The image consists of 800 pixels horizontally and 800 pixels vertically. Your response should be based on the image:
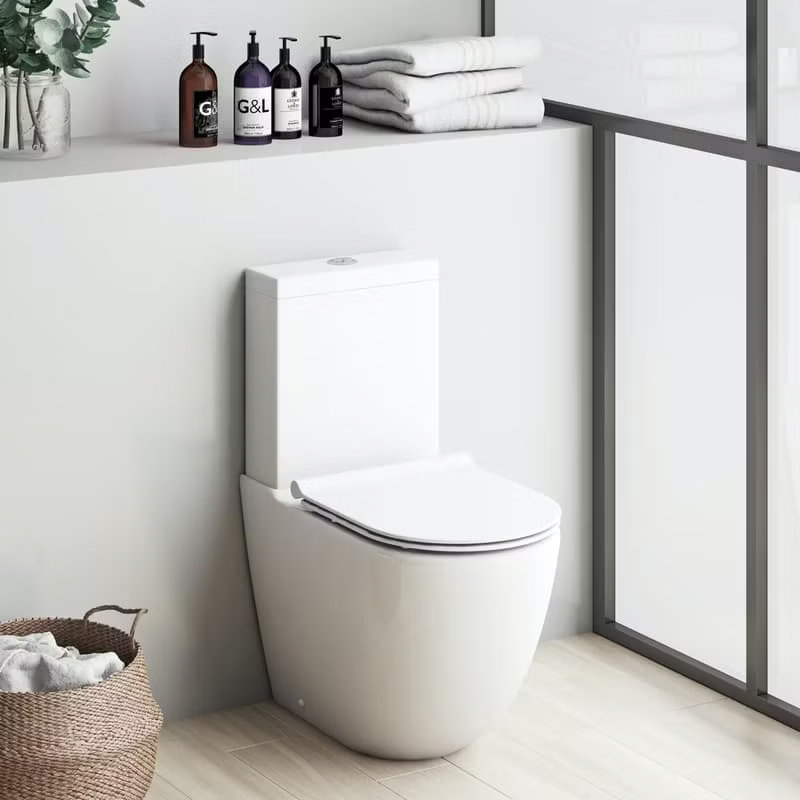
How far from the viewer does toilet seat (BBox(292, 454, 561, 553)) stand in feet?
8.70

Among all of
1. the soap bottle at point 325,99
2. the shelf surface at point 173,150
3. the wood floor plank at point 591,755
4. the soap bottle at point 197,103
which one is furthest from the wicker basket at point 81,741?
the soap bottle at point 325,99

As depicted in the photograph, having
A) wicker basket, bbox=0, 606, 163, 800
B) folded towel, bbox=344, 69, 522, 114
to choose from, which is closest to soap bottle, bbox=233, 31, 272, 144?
folded towel, bbox=344, 69, 522, 114

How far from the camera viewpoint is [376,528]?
2.67 meters

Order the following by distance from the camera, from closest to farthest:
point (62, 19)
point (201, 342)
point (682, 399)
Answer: point (62, 19) < point (201, 342) < point (682, 399)

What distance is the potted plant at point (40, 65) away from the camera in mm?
2746

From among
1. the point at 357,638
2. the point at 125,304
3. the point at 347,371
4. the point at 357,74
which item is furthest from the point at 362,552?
the point at 357,74

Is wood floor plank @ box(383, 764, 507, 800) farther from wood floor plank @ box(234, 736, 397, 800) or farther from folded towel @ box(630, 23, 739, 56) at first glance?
folded towel @ box(630, 23, 739, 56)

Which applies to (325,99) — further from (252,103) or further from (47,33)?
(47,33)

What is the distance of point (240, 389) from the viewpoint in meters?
2.94

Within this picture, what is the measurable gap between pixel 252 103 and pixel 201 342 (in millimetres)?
455

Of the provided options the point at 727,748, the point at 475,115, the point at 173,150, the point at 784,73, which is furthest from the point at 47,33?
the point at 727,748

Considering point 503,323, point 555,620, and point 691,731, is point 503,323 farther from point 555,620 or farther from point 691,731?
point 691,731

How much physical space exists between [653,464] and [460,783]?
0.78 metres

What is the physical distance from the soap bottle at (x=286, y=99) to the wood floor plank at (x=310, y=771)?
1096mm
